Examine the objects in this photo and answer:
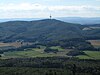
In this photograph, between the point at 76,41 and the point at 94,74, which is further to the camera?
the point at 76,41

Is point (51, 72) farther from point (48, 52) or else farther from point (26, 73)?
point (48, 52)

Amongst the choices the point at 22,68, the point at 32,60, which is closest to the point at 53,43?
the point at 32,60

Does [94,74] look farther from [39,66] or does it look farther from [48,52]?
[48,52]

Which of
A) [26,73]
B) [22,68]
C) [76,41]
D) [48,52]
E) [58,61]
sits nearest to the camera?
[26,73]

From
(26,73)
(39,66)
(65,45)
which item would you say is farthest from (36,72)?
(65,45)

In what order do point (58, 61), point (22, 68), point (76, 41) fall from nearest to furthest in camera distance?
point (22, 68), point (58, 61), point (76, 41)

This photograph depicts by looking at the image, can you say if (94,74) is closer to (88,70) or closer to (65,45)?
(88,70)

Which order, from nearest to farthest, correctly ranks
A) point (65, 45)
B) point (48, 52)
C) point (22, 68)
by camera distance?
point (22, 68)
point (48, 52)
point (65, 45)

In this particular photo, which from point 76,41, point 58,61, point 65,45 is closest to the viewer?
point 58,61

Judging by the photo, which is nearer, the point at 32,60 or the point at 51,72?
the point at 51,72
